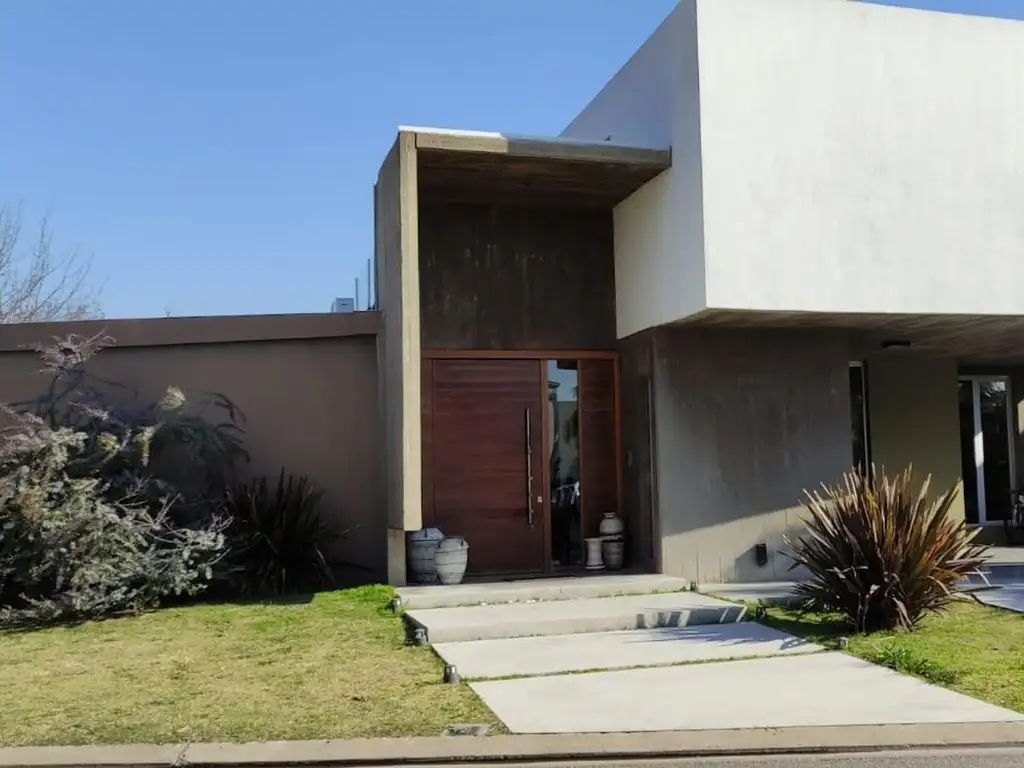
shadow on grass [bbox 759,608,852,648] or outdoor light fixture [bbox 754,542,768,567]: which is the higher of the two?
outdoor light fixture [bbox 754,542,768,567]

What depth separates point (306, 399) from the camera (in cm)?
1161

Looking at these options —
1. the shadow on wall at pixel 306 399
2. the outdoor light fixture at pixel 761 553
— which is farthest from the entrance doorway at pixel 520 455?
the outdoor light fixture at pixel 761 553

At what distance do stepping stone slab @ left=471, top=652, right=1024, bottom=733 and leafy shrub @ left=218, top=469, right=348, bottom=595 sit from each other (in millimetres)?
4502

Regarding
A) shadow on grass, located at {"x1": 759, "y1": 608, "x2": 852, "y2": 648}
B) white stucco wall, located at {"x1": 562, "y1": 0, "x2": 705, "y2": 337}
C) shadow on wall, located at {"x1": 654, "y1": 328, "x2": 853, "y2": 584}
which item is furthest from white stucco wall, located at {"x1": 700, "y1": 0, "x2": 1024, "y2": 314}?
shadow on grass, located at {"x1": 759, "y1": 608, "x2": 852, "y2": 648}

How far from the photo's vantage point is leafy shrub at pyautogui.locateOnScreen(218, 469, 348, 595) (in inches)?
415

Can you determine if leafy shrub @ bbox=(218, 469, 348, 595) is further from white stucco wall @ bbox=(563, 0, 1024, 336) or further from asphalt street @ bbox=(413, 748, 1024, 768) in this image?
asphalt street @ bbox=(413, 748, 1024, 768)

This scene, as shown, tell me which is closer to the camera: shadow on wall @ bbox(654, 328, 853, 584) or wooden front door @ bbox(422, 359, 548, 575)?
shadow on wall @ bbox(654, 328, 853, 584)

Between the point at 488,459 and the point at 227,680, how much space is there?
→ 5.15 metres

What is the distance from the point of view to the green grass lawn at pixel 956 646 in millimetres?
6625

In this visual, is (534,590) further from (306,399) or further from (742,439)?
(306,399)

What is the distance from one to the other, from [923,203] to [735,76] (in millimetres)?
2481

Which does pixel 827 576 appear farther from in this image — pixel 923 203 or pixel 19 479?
pixel 19 479

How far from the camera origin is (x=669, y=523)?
11016 millimetres

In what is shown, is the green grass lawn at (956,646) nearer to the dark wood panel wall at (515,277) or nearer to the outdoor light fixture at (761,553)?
the outdoor light fixture at (761,553)
